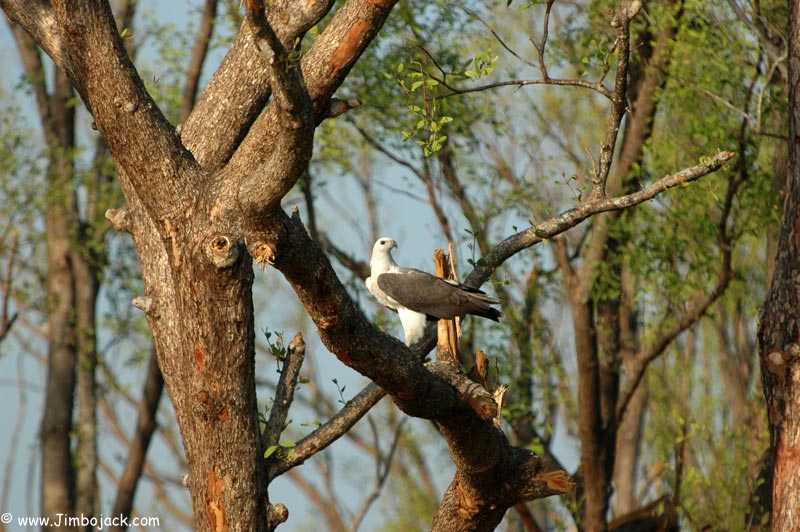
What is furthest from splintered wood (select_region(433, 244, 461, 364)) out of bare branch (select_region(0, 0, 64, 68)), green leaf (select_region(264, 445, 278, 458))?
bare branch (select_region(0, 0, 64, 68))

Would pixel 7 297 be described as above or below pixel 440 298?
above

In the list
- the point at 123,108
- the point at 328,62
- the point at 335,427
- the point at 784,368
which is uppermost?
the point at 328,62

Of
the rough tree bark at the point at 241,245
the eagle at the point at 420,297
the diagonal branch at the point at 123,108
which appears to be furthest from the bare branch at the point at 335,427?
the diagonal branch at the point at 123,108

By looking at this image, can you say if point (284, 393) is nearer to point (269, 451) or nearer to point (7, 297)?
point (269, 451)

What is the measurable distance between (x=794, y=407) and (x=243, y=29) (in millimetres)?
4760

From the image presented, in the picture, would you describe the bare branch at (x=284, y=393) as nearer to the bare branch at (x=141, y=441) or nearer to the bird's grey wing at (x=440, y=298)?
the bird's grey wing at (x=440, y=298)

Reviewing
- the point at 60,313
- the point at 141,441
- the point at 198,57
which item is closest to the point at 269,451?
the point at 141,441

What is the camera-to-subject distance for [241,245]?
18.4ft

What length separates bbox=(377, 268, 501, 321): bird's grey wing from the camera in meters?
7.25

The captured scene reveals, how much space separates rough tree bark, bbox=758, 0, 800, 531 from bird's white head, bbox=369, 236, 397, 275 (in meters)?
2.95

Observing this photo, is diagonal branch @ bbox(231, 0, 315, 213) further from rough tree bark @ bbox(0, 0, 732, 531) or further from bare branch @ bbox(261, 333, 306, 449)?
bare branch @ bbox(261, 333, 306, 449)

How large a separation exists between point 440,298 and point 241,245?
212cm

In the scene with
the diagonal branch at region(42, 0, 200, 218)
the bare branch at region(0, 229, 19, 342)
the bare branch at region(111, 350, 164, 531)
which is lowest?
the diagonal branch at region(42, 0, 200, 218)

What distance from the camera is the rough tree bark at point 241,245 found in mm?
5375
